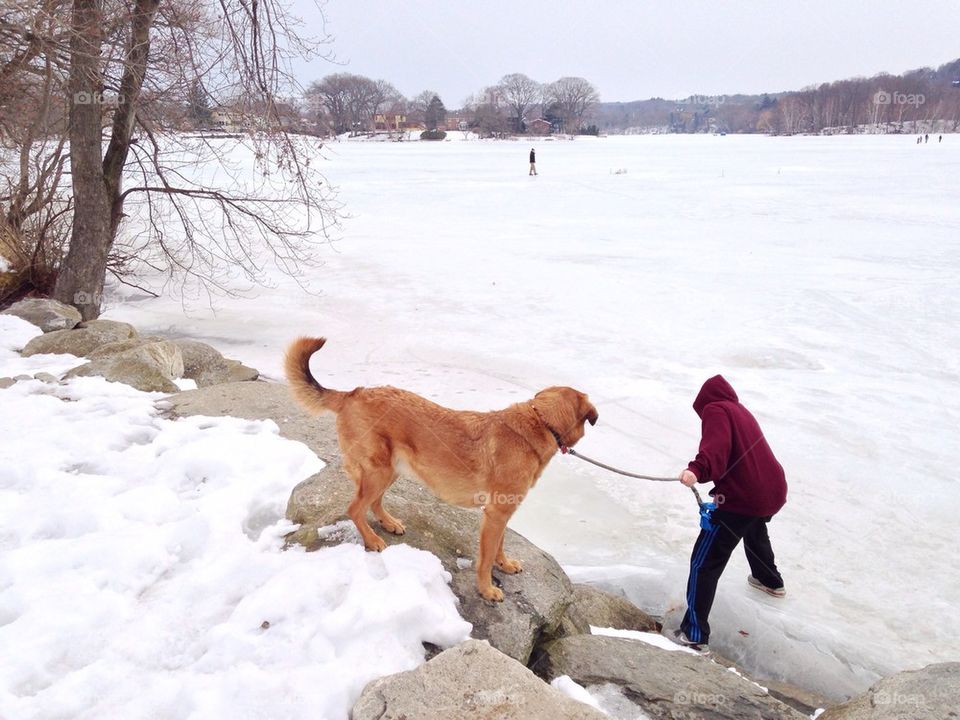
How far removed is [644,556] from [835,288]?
9585 millimetres

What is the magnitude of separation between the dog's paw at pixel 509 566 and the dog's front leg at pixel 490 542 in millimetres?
220

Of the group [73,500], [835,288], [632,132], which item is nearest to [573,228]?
[835,288]

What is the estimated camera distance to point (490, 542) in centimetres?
360

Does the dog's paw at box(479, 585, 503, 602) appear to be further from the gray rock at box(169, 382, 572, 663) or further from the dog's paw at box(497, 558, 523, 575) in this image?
the dog's paw at box(497, 558, 523, 575)

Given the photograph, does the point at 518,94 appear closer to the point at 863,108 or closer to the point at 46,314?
the point at 863,108

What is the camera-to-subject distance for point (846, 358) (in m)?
9.18

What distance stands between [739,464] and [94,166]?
10.6 m

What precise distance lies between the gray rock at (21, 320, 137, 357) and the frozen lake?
215 cm

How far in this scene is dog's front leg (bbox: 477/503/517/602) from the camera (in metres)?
3.57

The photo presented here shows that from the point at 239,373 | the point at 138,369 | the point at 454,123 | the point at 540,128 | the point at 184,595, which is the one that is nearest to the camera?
the point at 184,595

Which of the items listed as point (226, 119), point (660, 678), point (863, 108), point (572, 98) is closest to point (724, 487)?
point (660, 678)

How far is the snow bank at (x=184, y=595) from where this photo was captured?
278cm

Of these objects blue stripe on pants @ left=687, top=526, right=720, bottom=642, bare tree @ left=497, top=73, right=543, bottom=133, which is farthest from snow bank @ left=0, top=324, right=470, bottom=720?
bare tree @ left=497, top=73, right=543, bottom=133

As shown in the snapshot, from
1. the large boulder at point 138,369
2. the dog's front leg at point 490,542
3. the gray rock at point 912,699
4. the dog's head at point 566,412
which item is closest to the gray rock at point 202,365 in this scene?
the large boulder at point 138,369
